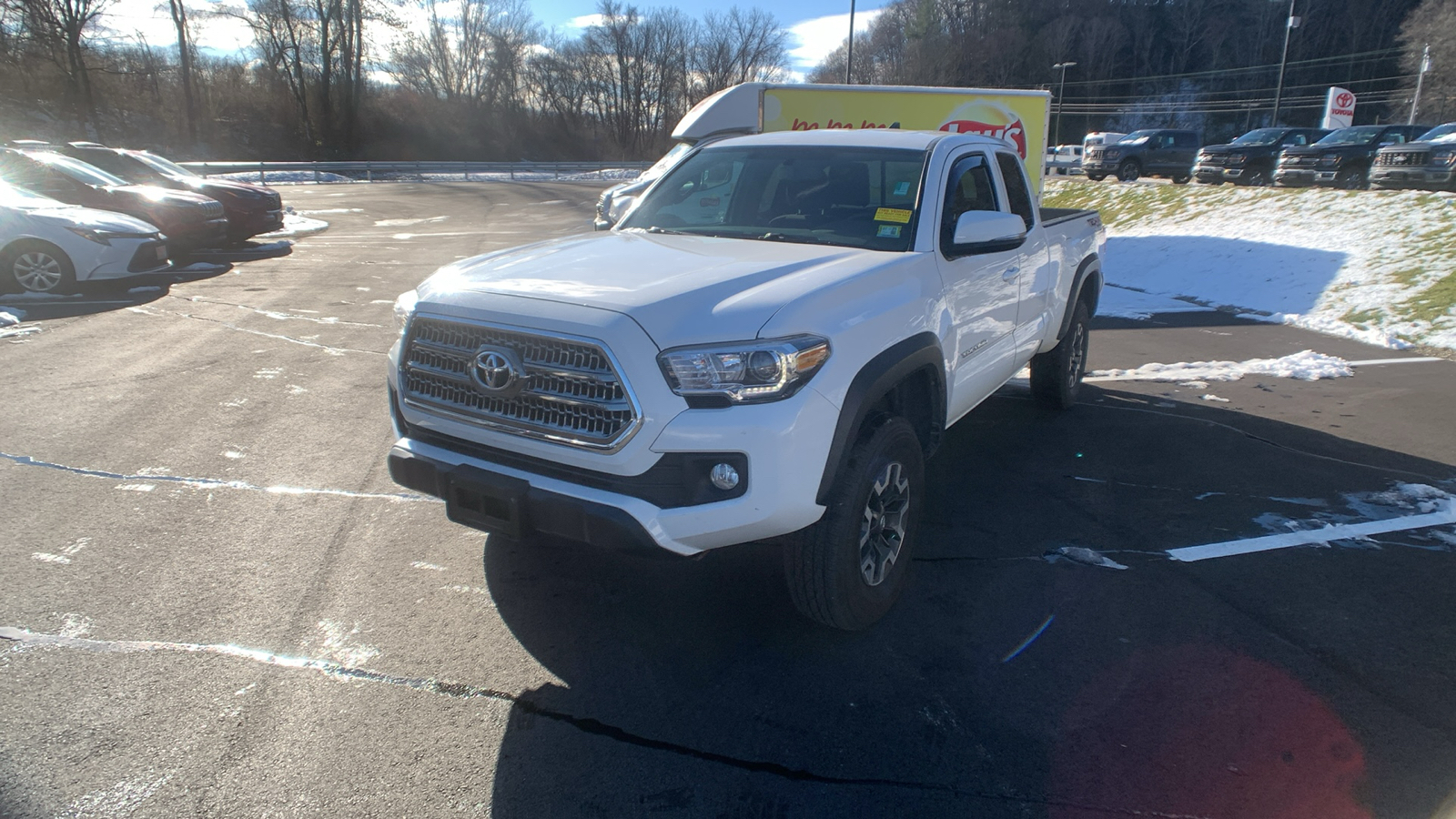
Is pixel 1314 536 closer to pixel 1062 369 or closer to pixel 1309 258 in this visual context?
pixel 1062 369

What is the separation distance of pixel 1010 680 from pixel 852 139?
2.79 metres

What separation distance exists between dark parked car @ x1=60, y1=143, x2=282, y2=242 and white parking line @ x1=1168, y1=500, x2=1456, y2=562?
610 inches

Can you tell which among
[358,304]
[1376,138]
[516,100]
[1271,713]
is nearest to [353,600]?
[1271,713]

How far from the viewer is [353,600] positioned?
365cm

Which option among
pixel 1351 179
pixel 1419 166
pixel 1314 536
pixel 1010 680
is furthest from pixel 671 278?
pixel 1351 179

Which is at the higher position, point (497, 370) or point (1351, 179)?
point (1351, 179)

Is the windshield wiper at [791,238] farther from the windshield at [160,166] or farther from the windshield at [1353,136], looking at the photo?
the windshield at [1353,136]

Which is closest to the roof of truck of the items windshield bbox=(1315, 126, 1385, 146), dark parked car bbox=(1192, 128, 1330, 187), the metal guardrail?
windshield bbox=(1315, 126, 1385, 146)

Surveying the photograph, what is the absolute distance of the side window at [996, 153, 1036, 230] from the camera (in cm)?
518

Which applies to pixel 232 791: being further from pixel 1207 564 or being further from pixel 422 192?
pixel 422 192

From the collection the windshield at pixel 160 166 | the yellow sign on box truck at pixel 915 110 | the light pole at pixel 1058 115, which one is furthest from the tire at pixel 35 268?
the light pole at pixel 1058 115

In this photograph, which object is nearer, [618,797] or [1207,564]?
[618,797]

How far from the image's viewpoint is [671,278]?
3.23m

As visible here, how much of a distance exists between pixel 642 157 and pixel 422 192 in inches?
1645
